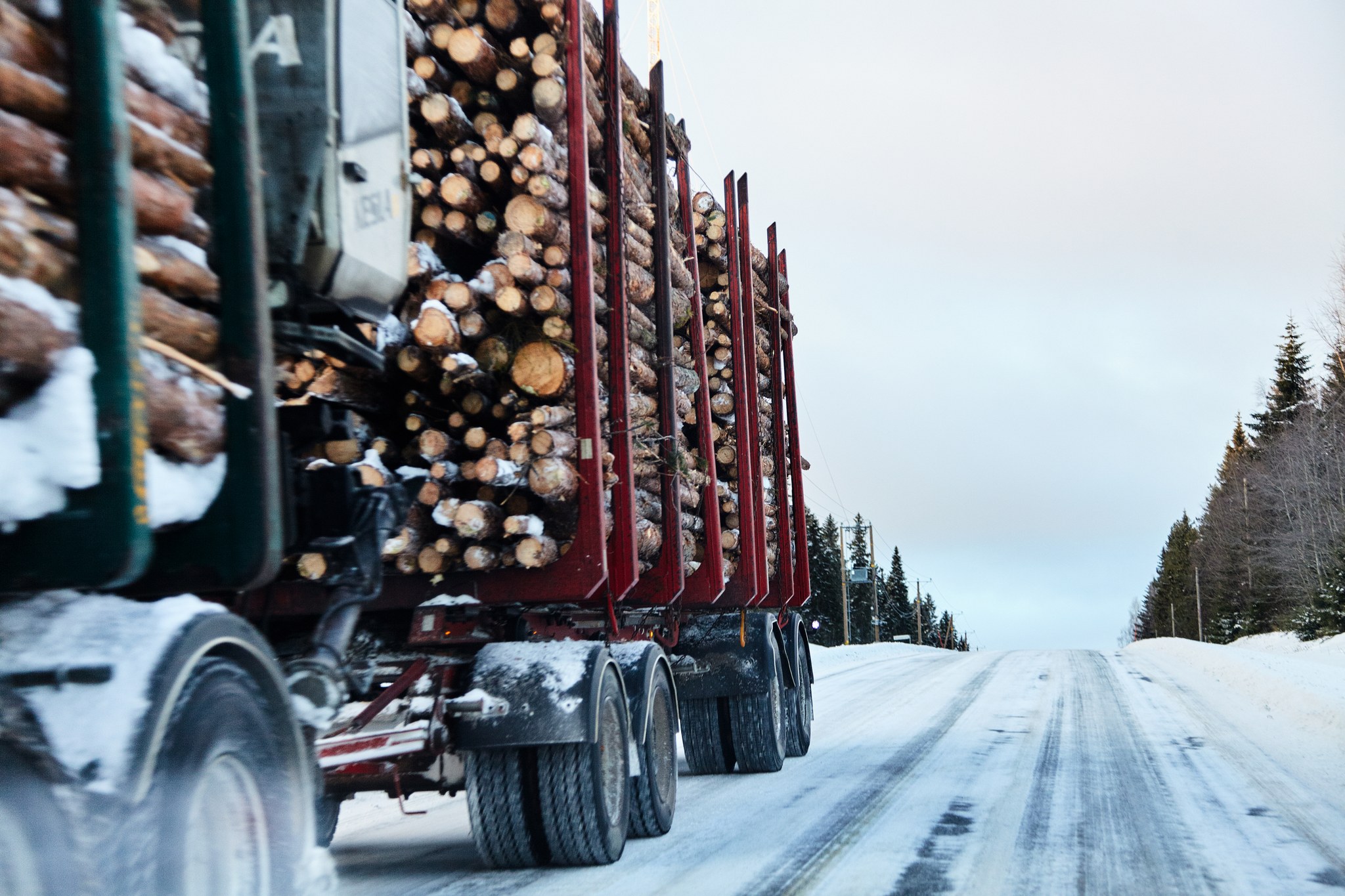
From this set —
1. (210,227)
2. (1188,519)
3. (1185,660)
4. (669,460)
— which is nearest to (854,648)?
(1185,660)

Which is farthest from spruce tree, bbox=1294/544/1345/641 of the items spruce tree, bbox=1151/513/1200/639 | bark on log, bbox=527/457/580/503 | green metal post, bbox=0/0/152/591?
Answer: spruce tree, bbox=1151/513/1200/639

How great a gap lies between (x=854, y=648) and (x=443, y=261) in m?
36.3

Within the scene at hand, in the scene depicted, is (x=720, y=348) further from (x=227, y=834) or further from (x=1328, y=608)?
(x=1328, y=608)

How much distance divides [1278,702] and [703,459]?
1048cm

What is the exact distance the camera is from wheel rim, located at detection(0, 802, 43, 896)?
214cm

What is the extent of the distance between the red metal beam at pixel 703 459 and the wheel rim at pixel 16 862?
22.1 ft

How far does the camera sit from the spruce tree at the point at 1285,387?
60969mm

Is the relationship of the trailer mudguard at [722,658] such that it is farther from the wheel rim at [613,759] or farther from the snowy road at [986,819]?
the wheel rim at [613,759]

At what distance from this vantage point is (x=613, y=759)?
20.2 feet

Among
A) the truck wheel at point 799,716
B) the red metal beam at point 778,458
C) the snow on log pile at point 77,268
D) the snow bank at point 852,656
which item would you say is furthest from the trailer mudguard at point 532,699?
the snow bank at point 852,656

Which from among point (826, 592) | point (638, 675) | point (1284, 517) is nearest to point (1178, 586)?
point (826, 592)

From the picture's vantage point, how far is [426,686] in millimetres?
5504

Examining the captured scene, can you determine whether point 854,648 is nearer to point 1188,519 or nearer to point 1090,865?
point 1090,865

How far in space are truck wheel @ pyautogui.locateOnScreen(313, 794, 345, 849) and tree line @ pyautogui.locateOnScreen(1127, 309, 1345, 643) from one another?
37.4 m
